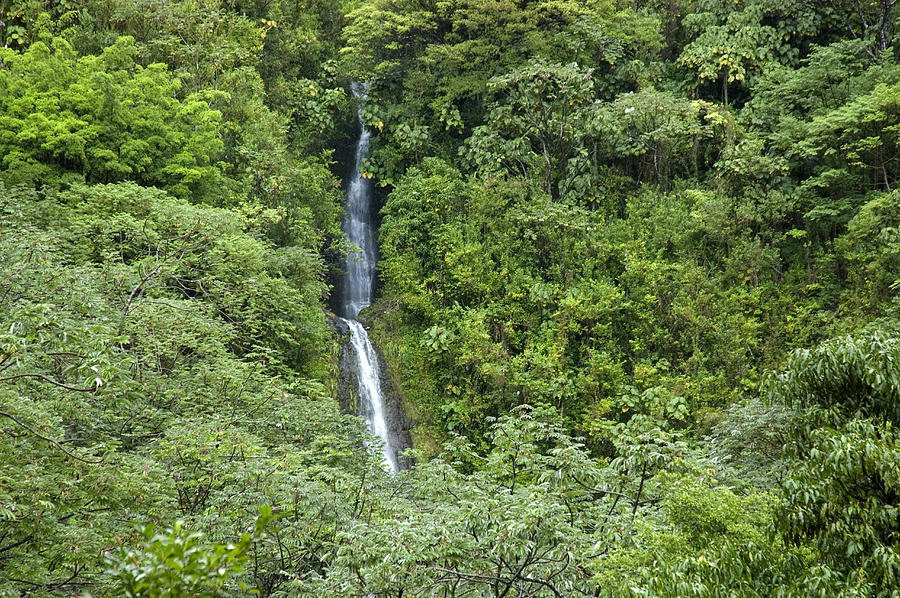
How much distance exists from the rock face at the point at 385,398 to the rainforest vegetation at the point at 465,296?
1.44ft

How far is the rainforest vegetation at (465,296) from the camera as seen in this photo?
16.9 ft

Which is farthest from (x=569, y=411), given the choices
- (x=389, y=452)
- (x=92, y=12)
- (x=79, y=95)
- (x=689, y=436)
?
(x=92, y=12)

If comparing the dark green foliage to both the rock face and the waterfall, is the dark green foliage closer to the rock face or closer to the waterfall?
the rock face

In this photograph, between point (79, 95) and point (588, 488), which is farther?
point (79, 95)

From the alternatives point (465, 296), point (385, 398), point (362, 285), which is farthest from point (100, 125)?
point (465, 296)

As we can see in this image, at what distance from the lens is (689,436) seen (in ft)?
45.4

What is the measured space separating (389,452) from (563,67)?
37.5 feet

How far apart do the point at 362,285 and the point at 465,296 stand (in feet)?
12.2

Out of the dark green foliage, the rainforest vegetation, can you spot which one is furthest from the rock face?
the dark green foliage

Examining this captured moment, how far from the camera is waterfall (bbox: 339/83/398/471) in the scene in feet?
53.4

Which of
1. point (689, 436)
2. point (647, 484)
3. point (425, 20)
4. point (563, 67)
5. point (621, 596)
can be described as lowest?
point (689, 436)

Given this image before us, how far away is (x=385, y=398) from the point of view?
654 inches

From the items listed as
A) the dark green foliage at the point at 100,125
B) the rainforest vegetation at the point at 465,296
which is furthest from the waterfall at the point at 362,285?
the dark green foliage at the point at 100,125

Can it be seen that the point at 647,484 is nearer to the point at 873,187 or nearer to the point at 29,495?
the point at 29,495
